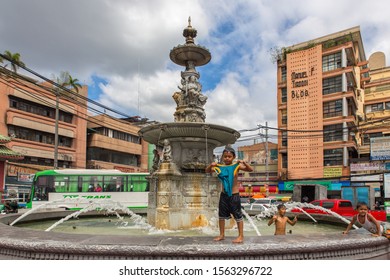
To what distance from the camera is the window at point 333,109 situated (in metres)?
36.2

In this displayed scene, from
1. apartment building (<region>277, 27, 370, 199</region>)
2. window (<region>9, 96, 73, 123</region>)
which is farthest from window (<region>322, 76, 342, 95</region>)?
window (<region>9, 96, 73, 123</region>)

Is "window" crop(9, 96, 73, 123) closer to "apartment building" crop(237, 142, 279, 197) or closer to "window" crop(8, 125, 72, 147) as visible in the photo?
"window" crop(8, 125, 72, 147)

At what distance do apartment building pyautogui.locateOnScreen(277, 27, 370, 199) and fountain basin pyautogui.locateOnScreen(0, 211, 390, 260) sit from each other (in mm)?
31704

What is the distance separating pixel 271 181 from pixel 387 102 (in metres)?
20.7

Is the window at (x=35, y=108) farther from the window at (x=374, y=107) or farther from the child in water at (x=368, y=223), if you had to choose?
the window at (x=374, y=107)

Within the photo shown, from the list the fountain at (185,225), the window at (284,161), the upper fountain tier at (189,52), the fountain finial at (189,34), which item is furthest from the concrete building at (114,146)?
the fountain finial at (189,34)

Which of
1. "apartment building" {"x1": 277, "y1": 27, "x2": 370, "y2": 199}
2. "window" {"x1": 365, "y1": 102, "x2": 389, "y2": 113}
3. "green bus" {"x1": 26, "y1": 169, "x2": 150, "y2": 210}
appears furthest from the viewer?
"window" {"x1": 365, "y1": 102, "x2": 389, "y2": 113}

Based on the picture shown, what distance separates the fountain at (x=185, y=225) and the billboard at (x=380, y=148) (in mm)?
23872

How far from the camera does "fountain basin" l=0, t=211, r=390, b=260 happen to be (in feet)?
12.0

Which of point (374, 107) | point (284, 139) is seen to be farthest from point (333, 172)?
point (374, 107)

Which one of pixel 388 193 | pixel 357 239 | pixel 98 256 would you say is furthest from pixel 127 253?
pixel 388 193

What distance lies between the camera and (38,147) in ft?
125

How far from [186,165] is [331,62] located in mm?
33958

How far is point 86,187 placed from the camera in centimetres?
2247
